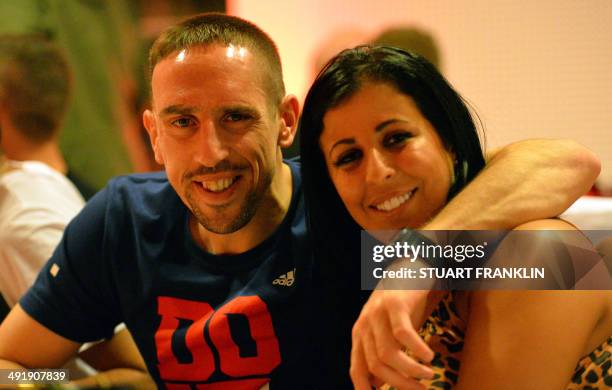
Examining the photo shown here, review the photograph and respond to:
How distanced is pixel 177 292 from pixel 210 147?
0.34 m

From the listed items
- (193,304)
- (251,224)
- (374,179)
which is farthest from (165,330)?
(374,179)

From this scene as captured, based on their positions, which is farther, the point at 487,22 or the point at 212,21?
the point at 487,22

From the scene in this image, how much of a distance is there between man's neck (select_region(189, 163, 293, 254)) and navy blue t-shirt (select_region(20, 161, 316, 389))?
0.08 feet

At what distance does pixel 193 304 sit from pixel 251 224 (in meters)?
0.21

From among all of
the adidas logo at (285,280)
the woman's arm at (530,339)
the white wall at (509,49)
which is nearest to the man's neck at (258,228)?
the adidas logo at (285,280)

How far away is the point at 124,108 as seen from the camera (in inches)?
139

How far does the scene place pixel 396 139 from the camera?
1.21 metres

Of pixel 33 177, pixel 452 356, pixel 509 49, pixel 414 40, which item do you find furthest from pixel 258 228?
pixel 509 49

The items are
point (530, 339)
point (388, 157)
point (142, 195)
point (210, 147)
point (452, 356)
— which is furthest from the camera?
point (142, 195)

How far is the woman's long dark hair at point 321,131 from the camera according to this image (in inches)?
48.1

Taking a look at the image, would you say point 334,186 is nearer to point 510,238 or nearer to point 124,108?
point 510,238

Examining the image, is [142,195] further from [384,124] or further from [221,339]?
[384,124]

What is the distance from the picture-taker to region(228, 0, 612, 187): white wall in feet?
12.4

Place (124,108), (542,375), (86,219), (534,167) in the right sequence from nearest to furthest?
(542,375) < (534,167) < (86,219) < (124,108)
